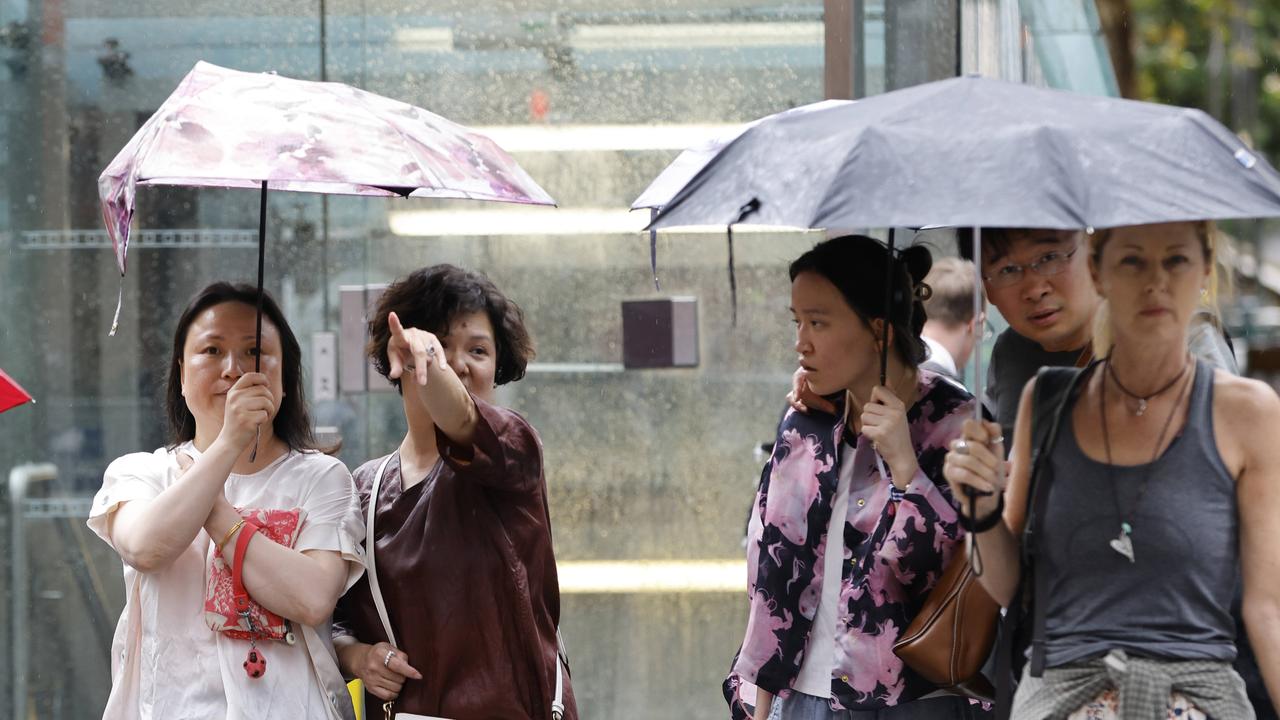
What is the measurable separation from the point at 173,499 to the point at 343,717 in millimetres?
630

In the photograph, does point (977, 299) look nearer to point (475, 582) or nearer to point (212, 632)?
point (475, 582)

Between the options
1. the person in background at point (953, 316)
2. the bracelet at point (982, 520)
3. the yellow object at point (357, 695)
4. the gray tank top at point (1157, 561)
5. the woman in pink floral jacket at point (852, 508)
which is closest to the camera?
the gray tank top at point (1157, 561)

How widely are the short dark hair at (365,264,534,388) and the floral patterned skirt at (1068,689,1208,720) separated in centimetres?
153

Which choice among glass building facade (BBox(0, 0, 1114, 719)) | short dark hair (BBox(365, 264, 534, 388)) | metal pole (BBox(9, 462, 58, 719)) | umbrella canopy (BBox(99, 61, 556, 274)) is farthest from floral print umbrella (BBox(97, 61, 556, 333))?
metal pole (BBox(9, 462, 58, 719))

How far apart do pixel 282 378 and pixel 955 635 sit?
1593mm

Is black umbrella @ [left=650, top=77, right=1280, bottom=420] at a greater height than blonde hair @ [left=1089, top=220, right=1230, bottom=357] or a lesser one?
greater

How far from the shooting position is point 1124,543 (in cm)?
267

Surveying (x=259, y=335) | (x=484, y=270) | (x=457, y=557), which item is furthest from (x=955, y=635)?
(x=484, y=270)

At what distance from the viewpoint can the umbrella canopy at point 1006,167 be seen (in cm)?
241

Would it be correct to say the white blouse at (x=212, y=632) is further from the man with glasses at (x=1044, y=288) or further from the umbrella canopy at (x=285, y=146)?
the man with glasses at (x=1044, y=288)

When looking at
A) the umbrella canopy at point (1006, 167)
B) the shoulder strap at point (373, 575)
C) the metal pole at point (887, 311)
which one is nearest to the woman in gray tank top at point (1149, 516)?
the umbrella canopy at point (1006, 167)

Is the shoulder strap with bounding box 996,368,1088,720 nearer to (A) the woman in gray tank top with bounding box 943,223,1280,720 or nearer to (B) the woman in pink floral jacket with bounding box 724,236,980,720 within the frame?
(A) the woman in gray tank top with bounding box 943,223,1280,720

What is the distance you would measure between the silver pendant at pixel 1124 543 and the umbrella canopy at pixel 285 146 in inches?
57.1

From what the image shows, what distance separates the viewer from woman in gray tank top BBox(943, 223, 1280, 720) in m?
2.63
